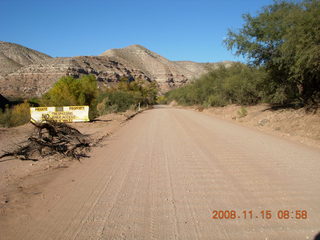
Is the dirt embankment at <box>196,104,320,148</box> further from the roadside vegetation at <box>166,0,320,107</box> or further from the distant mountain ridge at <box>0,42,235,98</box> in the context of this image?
the distant mountain ridge at <box>0,42,235,98</box>

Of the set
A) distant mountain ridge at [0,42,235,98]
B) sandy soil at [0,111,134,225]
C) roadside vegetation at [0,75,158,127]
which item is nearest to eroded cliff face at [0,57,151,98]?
distant mountain ridge at [0,42,235,98]

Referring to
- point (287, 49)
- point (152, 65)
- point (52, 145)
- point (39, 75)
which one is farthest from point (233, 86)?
point (152, 65)

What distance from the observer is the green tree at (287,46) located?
40.7 feet

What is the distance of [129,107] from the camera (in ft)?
127

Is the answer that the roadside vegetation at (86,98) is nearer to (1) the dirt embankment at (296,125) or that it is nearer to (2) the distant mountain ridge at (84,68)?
(1) the dirt embankment at (296,125)

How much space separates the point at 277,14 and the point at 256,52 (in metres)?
2.62

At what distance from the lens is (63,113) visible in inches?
698

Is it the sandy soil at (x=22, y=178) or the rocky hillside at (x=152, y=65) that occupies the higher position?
the rocky hillside at (x=152, y=65)

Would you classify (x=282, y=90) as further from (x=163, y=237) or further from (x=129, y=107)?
(x=129, y=107)

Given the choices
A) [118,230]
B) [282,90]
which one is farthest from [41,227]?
[282,90]

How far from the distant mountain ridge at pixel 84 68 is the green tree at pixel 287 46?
102ft
